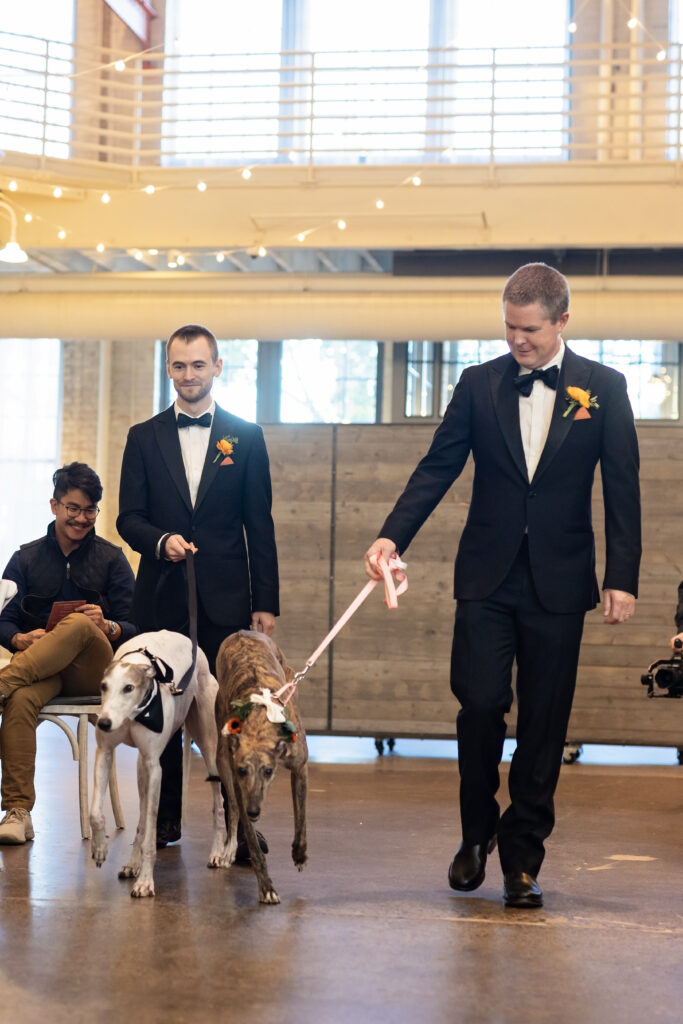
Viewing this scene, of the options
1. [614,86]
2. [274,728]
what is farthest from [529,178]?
[274,728]

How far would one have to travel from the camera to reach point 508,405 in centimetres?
323

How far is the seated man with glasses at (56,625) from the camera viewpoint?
4020 millimetres

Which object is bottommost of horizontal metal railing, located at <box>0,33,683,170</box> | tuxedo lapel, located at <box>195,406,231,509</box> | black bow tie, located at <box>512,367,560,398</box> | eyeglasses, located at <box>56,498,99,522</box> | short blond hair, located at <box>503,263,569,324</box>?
eyeglasses, located at <box>56,498,99,522</box>

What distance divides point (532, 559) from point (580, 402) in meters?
0.42

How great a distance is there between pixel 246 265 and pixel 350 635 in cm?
485

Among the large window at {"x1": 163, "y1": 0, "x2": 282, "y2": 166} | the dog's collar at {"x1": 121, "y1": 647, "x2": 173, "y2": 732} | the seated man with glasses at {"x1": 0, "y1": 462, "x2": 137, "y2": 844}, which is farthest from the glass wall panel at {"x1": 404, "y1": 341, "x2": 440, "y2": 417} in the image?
the dog's collar at {"x1": 121, "y1": 647, "x2": 173, "y2": 732}

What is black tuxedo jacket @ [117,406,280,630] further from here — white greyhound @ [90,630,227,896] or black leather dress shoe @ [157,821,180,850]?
black leather dress shoe @ [157,821,180,850]

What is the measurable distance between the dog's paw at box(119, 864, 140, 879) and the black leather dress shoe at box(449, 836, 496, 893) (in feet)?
2.94

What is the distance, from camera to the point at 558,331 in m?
3.18

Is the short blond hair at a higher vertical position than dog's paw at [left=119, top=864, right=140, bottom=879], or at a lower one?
higher

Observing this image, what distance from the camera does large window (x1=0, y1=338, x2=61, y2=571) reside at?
1170cm

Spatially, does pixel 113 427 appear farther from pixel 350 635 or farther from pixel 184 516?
pixel 184 516

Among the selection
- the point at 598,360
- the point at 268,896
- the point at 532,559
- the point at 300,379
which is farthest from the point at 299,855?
the point at 300,379

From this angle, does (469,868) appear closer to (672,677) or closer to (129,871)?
(129,871)
